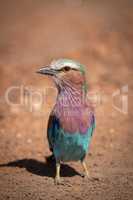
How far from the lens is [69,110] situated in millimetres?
7480

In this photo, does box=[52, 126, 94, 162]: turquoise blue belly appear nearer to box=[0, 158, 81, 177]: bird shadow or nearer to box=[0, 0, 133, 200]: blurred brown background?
box=[0, 0, 133, 200]: blurred brown background

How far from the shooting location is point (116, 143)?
9.45m

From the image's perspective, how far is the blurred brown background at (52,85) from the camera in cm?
749

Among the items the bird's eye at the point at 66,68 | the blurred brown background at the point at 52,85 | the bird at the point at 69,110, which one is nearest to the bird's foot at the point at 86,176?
the blurred brown background at the point at 52,85

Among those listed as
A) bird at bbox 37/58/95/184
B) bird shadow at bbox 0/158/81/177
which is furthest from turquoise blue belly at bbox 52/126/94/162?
bird shadow at bbox 0/158/81/177

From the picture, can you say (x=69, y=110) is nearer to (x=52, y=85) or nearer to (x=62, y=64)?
(x=62, y=64)

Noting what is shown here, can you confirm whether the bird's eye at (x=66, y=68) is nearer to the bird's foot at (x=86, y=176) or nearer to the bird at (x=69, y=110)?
the bird at (x=69, y=110)

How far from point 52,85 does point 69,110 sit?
176 inches

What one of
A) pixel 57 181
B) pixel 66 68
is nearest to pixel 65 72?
pixel 66 68

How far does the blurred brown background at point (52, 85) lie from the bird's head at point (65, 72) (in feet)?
4.16

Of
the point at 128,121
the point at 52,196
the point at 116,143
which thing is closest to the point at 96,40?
the point at 128,121

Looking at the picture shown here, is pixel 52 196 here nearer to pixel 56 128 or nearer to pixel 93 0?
pixel 56 128

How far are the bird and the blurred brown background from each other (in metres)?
0.51

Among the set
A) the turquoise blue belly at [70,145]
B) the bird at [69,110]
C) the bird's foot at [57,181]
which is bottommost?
the bird's foot at [57,181]
